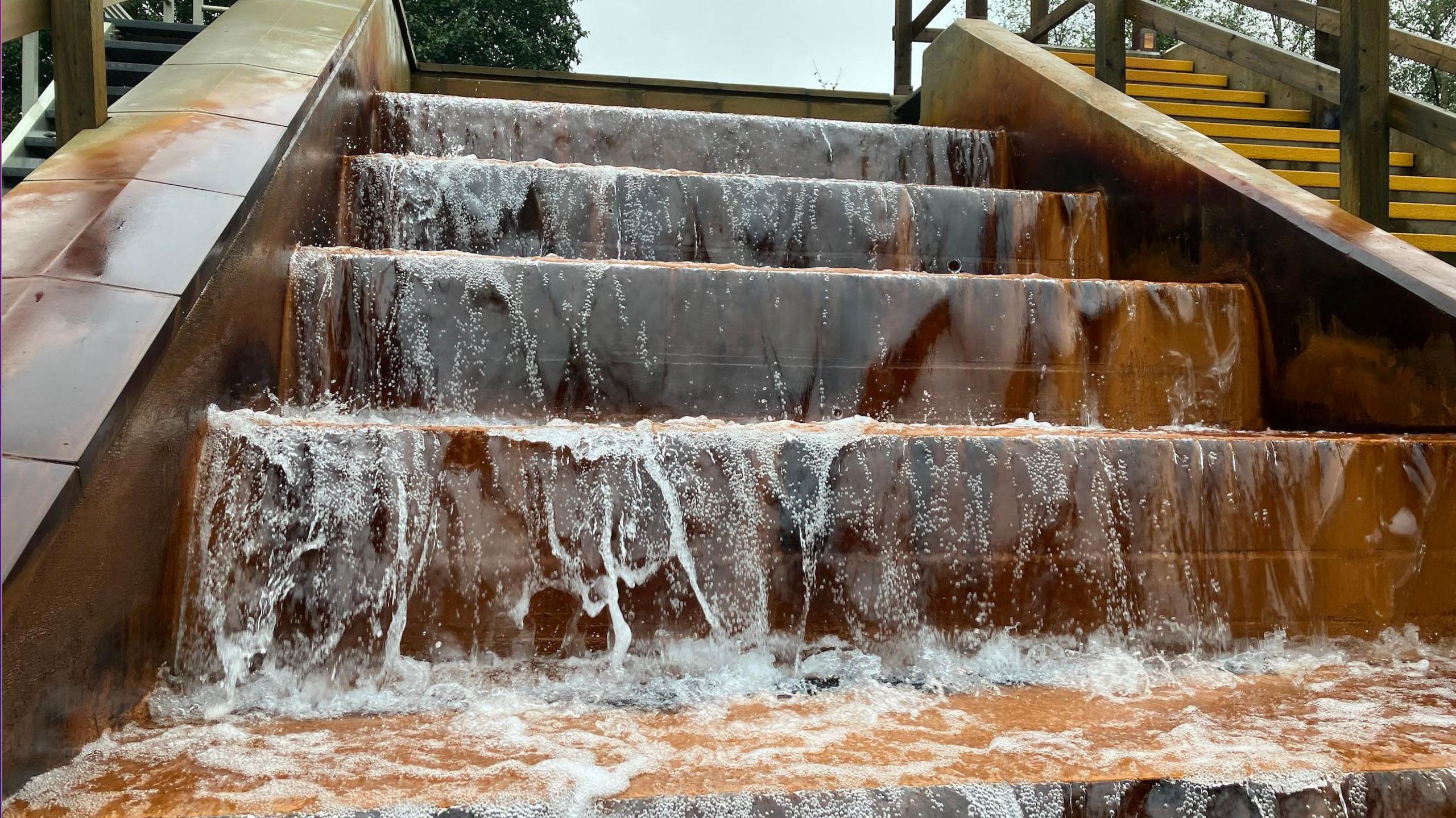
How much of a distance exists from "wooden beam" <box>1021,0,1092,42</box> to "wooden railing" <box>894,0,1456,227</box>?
70 centimetres

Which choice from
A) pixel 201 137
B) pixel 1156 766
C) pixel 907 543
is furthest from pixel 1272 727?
pixel 201 137

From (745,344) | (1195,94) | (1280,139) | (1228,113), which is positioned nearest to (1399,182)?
(1280,139)

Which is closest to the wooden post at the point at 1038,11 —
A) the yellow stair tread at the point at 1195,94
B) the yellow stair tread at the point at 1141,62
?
the yellow stair tread at the point at 1141,62

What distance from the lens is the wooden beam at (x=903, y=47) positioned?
8828mm

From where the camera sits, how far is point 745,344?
3586mm

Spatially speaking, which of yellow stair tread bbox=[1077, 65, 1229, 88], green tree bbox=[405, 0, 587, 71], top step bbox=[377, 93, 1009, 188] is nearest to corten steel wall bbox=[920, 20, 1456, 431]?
top step bbox=[377, 93, 1009, 188]

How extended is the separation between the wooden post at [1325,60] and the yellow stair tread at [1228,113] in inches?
2.6

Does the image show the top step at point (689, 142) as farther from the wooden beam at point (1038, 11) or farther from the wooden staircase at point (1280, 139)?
the wooden beam at point (1038, 11)

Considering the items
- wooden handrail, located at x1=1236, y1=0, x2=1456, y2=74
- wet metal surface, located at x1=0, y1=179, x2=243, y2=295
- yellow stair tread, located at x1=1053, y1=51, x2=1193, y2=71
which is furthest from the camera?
yellow stair tread, located at x1=1053, y1=51, x2=1193, y2=71

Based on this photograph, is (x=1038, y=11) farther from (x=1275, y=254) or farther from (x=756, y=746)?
(x=756, y=746)

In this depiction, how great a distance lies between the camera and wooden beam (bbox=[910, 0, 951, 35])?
8.53 m

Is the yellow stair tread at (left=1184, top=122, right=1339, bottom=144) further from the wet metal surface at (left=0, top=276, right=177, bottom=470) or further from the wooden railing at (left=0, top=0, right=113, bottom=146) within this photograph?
the wet metal surface at (left=0, top=276, right=177, bottom=470)

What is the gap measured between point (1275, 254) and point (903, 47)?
18.4ft

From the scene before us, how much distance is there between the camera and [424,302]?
11.3ft
